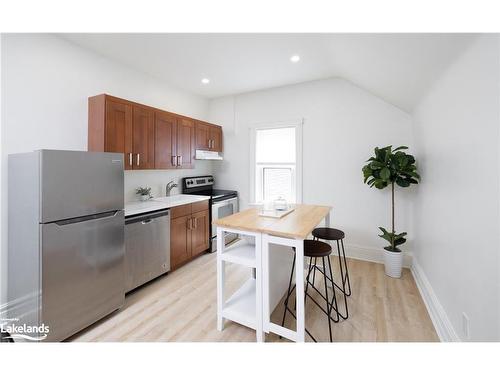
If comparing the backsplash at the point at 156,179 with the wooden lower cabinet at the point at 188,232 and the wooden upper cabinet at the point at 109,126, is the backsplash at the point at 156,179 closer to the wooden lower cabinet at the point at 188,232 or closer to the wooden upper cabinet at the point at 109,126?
the wooden upper cabinet at the point at 109,126

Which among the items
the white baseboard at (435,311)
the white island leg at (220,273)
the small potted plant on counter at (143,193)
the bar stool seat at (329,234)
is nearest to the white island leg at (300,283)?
the white island leg at (220,273)

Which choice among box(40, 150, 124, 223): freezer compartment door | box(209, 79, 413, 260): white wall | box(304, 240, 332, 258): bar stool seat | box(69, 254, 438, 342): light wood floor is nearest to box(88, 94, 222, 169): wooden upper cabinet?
box(40, 150, 124, 223): freezer compartment door

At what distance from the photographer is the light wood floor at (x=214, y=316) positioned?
1.84m

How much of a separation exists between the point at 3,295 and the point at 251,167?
11.2 feet

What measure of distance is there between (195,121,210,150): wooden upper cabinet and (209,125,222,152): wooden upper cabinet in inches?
4.8

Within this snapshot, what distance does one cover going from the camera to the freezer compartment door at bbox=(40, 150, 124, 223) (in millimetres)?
1675

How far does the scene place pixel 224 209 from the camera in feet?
13.1

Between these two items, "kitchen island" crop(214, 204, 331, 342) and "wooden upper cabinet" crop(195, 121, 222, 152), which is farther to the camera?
"wooden upper cabinet" crop(195, 121, 222, 152)

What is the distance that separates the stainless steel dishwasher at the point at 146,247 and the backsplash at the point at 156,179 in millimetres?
693

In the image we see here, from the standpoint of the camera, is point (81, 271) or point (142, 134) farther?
point (142, 134)

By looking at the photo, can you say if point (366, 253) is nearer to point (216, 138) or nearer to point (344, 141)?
point (344, 141)

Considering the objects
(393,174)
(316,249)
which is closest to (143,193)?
(316,249)

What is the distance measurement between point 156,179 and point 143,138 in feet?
2.65

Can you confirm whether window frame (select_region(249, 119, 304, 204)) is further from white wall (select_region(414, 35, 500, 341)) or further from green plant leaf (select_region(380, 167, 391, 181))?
white wall (select_region(414, 35, 500, 341))
